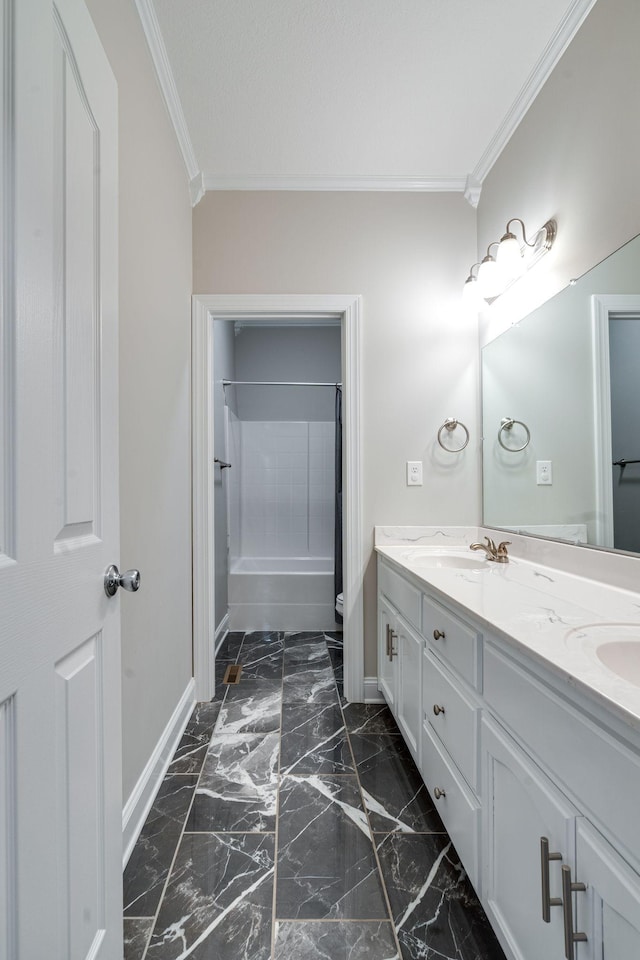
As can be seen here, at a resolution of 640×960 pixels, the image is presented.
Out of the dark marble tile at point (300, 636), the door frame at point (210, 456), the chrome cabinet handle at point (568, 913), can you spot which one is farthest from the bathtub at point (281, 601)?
the chrome cabinet handle at point (568, 913)

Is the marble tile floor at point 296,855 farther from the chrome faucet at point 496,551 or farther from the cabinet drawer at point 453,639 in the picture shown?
the chrome faucet at point 496,551

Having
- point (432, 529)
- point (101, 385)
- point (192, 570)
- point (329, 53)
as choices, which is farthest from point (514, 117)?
point (192, 570)

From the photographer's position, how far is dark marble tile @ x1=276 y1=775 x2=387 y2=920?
1.13 meters

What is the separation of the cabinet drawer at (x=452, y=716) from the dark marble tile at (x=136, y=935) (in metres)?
0.84

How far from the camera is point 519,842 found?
84 centimetres

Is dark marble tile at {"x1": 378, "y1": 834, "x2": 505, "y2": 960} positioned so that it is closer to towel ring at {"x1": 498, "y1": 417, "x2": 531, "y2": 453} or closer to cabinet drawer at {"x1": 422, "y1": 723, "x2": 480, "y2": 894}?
cabinet drawer at {"x1": 422, "y1": 723, "x2": 480, "y2": 894}

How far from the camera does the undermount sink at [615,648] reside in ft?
2.72

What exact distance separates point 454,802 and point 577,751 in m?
0.67

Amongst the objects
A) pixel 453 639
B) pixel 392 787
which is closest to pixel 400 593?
pixel 453 639

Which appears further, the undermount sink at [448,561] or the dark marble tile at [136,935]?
the undermount sink at [448,561]

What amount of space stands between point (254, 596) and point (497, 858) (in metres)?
2.49

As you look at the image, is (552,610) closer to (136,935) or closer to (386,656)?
(386,656)

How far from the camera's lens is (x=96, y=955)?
0.80 m

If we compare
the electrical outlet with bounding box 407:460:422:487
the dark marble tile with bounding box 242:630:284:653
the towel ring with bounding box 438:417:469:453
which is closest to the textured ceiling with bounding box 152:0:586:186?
the towel ring with bounding box 438:417:469:453
